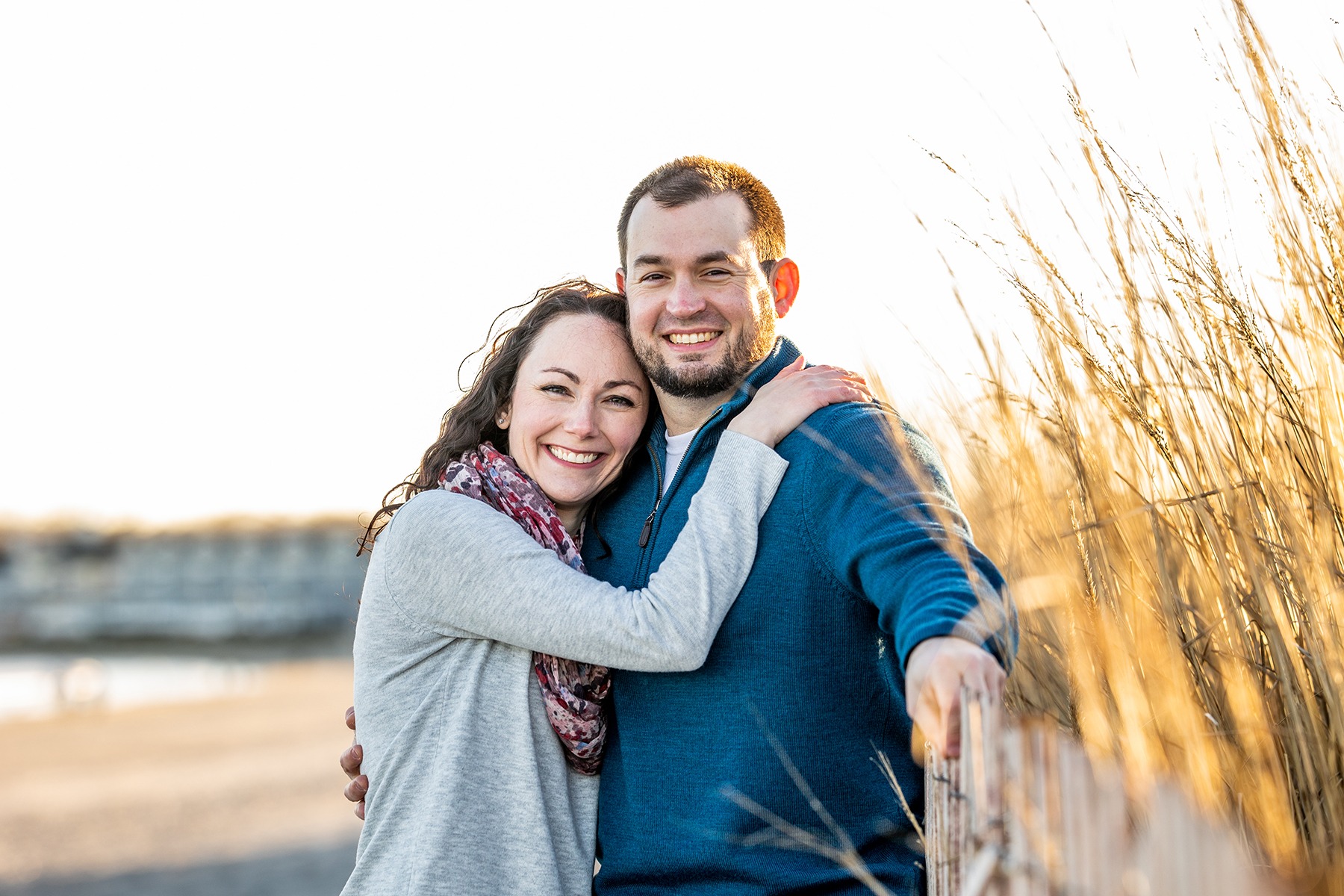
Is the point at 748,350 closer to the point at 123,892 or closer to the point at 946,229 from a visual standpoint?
the point at 946,229

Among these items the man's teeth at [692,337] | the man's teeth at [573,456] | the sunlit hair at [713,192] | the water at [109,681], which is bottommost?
the water at [109,681]

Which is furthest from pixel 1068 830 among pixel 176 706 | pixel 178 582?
pixel 178 582

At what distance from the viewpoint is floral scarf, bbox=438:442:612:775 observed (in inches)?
76.6

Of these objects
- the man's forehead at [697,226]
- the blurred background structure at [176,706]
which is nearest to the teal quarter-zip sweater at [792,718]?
the man's forehead at [697,226]

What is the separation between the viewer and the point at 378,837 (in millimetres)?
1923

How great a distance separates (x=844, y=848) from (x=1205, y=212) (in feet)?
3.67

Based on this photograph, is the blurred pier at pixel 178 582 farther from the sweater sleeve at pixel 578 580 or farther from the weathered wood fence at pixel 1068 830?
the weathered wood fence at pixel 1068 830

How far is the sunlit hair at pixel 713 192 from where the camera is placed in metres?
2.31

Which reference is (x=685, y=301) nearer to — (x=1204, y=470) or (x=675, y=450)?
(x=675, y=450)

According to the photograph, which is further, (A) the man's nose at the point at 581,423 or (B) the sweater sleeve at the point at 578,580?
(A) the man's nose at the point at 581,423

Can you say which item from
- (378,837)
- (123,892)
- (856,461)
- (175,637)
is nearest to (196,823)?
(123,892)

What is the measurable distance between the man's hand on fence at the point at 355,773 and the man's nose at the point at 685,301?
105cm

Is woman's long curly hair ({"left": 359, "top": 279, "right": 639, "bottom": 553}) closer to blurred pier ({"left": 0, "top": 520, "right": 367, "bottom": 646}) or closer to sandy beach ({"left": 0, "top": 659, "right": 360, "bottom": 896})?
sandy beach ({"left": 0, "top": 659, "right": 360, "bottom": 896})

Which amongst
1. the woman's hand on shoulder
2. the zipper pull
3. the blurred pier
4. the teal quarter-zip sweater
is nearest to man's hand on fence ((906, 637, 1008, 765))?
the teal quarter-zip sweater
